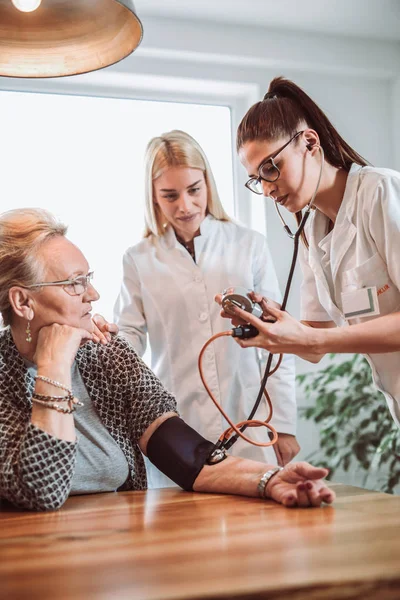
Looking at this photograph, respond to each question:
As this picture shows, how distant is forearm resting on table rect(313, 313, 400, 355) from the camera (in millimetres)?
1494

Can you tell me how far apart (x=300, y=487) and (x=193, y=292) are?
1180 mm

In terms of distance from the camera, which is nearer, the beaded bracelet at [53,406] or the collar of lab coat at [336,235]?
the beaded bracelet at [53,406]

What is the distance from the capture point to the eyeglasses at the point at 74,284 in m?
1.62

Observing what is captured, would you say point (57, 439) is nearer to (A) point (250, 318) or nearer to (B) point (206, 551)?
(A) point (250, 318)

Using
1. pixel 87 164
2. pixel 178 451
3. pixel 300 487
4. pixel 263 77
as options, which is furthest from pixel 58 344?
pixel 263 77

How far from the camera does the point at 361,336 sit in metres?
1.49

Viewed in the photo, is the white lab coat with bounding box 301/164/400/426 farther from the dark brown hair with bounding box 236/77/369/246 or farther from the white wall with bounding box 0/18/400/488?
the white wall with bounding box 0/18/400/488

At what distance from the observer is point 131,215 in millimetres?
3447

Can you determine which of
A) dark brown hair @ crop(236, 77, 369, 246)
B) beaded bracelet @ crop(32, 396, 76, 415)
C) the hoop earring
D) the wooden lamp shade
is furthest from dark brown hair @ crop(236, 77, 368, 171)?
beaded bracelet @ crop(32, 396, 76, 415)

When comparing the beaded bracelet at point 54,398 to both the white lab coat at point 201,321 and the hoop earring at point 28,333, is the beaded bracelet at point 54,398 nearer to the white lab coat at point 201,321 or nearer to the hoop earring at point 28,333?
the hoop earring at point 28,333

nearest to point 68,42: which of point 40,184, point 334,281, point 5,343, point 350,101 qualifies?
point 5,343

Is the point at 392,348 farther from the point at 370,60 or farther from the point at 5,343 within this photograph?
the point at 370,60

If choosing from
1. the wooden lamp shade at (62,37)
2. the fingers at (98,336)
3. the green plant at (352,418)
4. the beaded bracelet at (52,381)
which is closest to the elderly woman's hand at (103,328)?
the fingers at (98,336)

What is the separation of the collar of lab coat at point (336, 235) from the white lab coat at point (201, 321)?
17.6 inches
